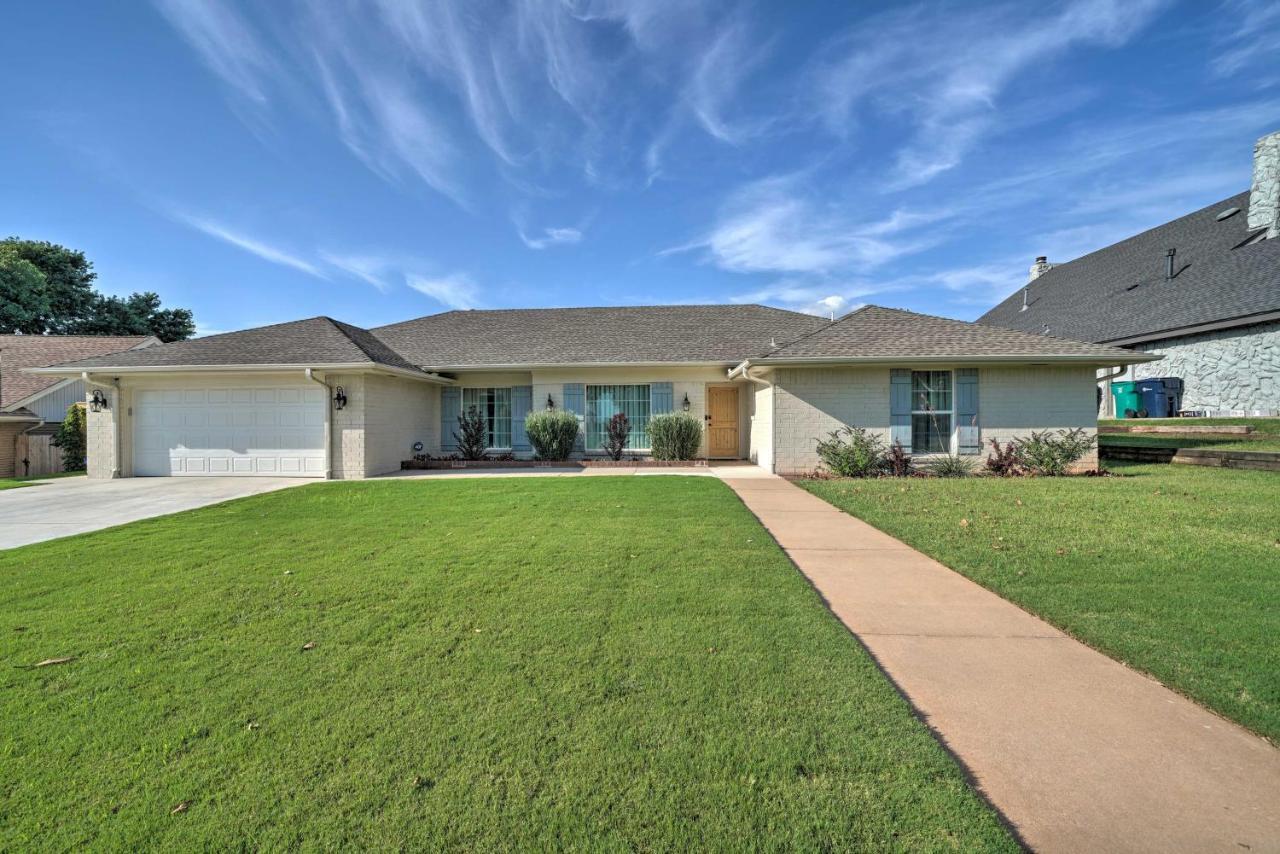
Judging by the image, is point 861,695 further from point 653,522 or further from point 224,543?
point 224,543

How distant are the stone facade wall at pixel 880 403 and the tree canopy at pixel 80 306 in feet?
122

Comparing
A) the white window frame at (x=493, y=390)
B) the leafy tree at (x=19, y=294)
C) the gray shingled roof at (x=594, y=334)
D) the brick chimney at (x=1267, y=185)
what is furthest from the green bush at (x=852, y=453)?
the leafy tree at (x=19, y=294)

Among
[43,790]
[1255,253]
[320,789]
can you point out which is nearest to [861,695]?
[320,789]

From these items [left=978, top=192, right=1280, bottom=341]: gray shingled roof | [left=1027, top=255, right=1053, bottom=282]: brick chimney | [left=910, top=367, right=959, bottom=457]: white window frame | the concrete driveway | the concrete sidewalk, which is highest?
[left=1027, top=255, right=1053, bottom=282]: brick chimney

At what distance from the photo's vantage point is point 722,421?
48.1 feet

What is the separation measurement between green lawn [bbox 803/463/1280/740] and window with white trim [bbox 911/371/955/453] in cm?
229

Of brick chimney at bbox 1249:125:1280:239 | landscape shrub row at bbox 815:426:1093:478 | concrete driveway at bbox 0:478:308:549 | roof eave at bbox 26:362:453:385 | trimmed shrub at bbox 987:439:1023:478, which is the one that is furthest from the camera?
brick chimney at bbox 1249:125:1280:239

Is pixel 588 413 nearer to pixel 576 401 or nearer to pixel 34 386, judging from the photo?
pixel 576 401

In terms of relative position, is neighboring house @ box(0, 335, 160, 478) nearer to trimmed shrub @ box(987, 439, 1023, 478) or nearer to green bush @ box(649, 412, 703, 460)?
green bush @ box(649, 412, 703, 460)

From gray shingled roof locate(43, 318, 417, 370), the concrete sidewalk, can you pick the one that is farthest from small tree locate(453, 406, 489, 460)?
the concrete sidewalk

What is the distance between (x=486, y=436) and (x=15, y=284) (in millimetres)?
29047

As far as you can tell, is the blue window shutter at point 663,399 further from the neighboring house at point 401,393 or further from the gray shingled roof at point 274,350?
the gray shingled roof at point 274,350

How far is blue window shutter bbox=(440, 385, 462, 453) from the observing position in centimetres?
1480

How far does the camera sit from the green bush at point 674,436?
13391 millimetres
